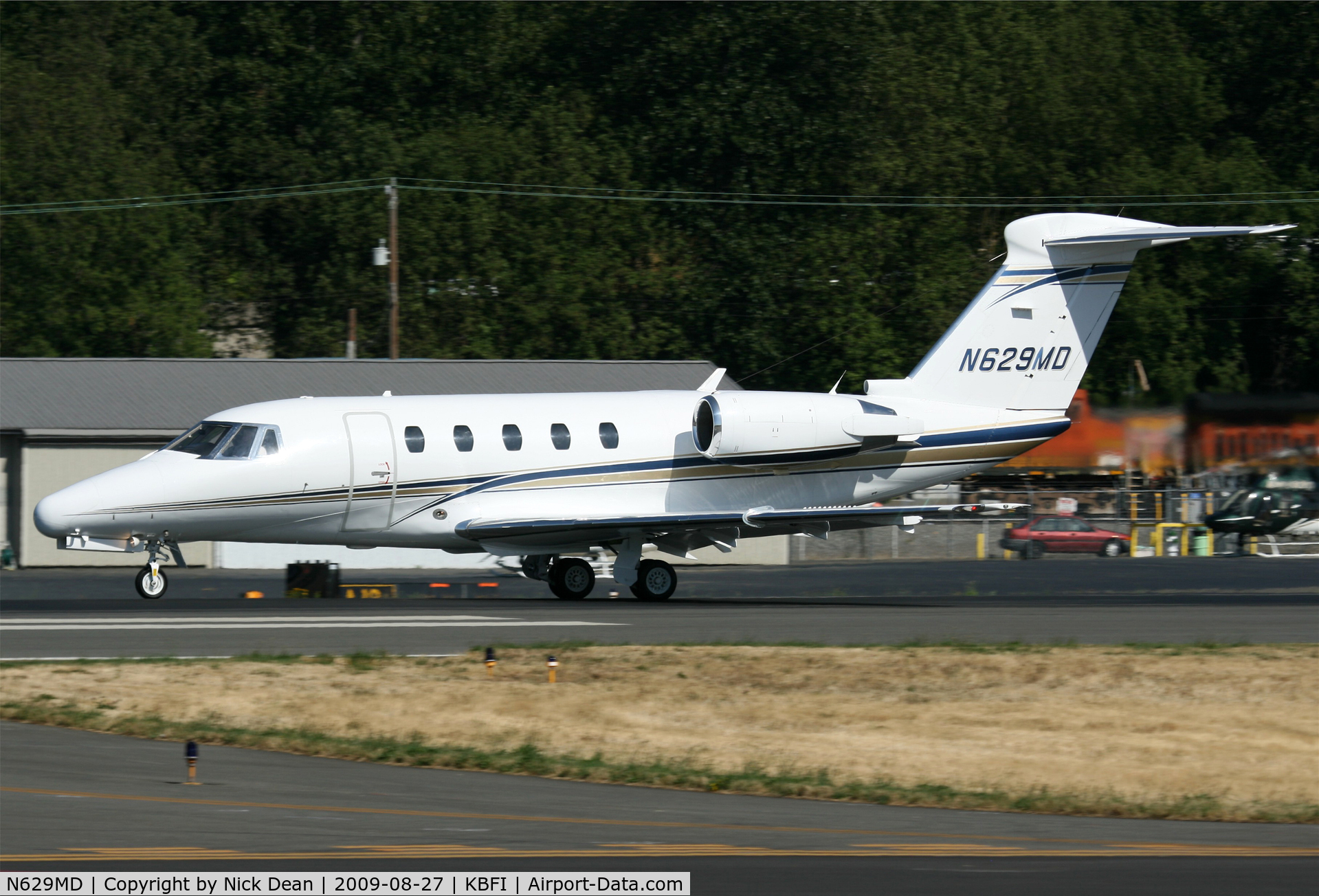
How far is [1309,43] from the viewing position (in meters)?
65.8

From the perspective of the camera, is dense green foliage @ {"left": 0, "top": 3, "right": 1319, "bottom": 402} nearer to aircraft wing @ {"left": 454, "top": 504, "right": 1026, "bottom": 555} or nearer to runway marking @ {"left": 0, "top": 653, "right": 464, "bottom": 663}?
aircraft wing @ {"left": 454, "top": 504, "right": 1026, "bottom": 555}

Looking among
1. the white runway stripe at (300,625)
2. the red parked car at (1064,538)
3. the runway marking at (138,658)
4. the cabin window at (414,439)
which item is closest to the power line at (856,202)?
the red parked car at (1064,538)

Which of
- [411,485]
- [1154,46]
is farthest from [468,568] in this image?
[1154,46]

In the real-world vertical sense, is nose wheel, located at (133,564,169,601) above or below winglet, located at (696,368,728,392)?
below

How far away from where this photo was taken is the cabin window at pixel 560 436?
83.3 ft

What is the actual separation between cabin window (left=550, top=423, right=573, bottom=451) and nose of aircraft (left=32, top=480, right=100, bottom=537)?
6.73m

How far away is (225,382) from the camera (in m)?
39.9

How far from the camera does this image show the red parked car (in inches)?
1752

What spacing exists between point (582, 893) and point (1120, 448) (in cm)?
3096

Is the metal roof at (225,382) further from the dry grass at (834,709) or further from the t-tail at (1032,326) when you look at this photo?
the dry grass at (834,709)

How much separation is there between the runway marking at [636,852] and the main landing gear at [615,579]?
51.6 ft

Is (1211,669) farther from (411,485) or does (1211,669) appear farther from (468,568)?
(468,568)

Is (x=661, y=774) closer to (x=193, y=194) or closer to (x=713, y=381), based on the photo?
(x=713, y=381)

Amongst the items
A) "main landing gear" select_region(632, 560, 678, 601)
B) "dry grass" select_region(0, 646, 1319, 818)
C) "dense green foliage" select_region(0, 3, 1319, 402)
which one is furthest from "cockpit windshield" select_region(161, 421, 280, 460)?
"dense green foliage" select_region(0, 3, 1319, 402)
